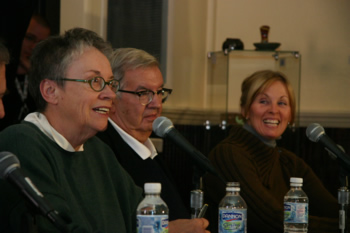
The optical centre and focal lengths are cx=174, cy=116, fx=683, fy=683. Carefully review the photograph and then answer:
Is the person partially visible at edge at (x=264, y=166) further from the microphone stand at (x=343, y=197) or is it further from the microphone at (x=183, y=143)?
the microphone at (x=183, y=143)

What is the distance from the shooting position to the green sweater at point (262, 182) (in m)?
3.34

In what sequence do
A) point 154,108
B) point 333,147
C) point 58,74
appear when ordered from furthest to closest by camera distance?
1. point 154,108
2. point 333,147
3. point 58,74

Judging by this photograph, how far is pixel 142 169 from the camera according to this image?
9.93ft

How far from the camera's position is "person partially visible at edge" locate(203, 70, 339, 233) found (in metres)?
3.35

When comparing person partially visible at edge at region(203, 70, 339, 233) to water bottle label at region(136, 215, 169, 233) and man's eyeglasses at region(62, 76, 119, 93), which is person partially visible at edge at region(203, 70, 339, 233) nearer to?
man's eyeglasses at region(62, 76, 119, 93)

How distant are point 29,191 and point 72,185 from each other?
61 centimetres

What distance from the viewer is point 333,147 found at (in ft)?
9.14

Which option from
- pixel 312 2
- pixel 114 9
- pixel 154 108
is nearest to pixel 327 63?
pixel 312 2

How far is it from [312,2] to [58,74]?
336 centimetres

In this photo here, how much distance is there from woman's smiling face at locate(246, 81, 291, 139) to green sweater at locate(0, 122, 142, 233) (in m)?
1.38

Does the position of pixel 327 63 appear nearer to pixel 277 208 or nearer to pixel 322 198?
pixel 322 198

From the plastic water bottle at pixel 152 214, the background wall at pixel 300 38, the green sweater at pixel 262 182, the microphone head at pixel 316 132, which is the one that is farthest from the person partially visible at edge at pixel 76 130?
the background wall at pixel 300 38

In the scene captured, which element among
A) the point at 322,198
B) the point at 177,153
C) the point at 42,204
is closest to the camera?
the point at 42,204

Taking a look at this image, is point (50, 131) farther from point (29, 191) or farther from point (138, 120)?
point (138, 120)
